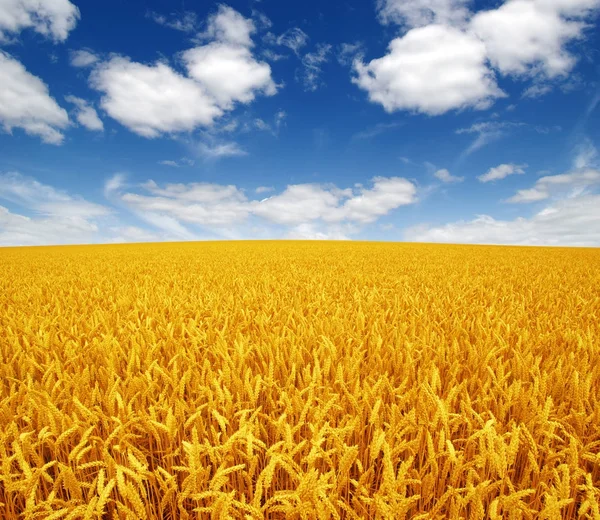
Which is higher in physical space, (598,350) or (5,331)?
(5,331)

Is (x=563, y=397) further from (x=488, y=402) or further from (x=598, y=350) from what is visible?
(x=598, y=350)

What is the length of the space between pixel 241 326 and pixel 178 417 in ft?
5.20

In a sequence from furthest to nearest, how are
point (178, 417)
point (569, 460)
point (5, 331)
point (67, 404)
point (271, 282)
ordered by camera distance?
point (271, 282) < point (5, 331) < point (67, 404) < point (178, 417) < point (569, 460)

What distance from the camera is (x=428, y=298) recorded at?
4.86m

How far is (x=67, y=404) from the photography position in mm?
1904

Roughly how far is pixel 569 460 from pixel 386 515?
3.16 feet

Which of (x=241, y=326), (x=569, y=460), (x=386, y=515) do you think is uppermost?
(x=241, y=326)

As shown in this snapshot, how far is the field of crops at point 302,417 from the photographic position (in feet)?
4.07

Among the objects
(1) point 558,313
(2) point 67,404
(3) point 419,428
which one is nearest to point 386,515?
(3) point 419,428

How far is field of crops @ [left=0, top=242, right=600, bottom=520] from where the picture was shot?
48.8 inches

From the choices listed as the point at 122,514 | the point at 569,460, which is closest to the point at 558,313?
the point at 569,460

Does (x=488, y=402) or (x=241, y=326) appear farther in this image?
(x=241, y=326)

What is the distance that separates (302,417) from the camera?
1.51 m

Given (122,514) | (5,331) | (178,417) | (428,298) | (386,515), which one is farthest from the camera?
(428,298)
